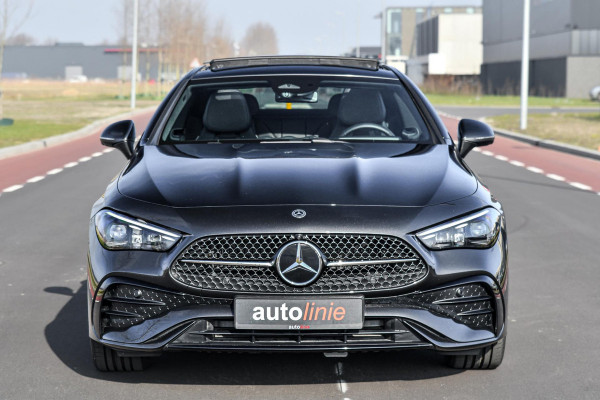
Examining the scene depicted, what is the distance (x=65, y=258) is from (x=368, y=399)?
4437 mm

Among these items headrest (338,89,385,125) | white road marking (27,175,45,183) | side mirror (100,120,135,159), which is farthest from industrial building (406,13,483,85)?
side mirror (100,120,135,159)

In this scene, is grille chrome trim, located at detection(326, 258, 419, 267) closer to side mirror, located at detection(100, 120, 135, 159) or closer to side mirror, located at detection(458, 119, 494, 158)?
side mirror, located at detection(458, 119, 494, 158)

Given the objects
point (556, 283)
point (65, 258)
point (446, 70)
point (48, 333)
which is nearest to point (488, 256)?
point (48, 333)

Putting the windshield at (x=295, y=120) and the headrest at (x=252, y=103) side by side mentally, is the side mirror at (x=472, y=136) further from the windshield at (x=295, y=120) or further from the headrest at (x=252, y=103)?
the headrest at (x=252, y=103)

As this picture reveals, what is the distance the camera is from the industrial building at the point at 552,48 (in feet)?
242

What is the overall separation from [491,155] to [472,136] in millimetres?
15428

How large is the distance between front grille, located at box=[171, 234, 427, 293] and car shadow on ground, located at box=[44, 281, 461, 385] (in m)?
0.62

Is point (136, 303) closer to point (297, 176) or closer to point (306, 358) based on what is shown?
point (297, 176)

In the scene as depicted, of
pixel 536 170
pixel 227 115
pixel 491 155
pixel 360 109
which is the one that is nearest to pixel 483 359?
pixel 360 109

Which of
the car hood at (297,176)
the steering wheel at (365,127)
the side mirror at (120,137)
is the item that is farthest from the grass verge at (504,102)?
the car hood at (297,176)

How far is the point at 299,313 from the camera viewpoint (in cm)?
441

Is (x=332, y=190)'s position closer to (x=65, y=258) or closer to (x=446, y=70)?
(x=65, y=258)

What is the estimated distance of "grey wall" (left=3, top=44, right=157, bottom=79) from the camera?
7603 inches

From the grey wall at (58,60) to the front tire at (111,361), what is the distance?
190 meters
